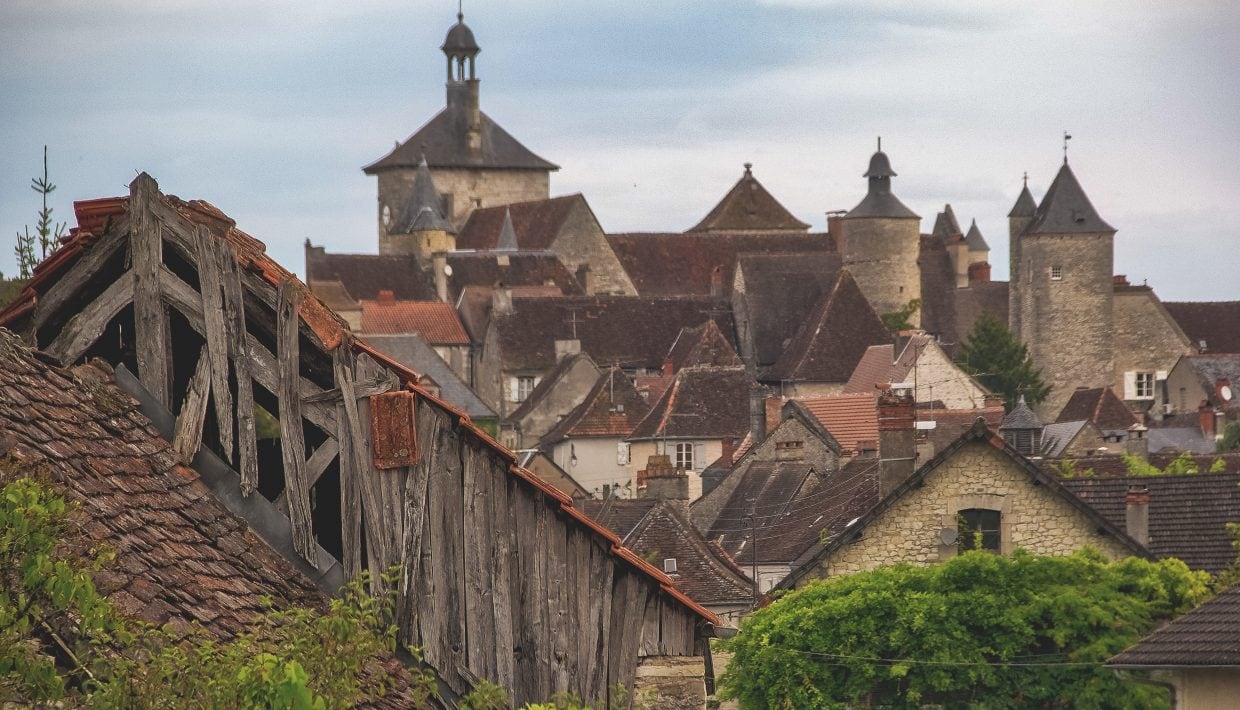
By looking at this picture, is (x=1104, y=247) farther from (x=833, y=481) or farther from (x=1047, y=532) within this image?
(x=1047, y=532)

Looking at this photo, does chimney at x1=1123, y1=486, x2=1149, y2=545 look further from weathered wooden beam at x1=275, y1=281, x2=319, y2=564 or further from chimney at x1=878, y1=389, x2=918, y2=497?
weathered wooden beam at x1=275, y1=281, x2=319, y2=564

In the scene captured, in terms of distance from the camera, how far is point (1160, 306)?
105 meters

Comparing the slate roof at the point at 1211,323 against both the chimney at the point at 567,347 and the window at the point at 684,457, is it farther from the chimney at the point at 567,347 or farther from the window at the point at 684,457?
the window at the point at 684,457

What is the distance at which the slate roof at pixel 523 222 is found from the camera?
119438 millimetres

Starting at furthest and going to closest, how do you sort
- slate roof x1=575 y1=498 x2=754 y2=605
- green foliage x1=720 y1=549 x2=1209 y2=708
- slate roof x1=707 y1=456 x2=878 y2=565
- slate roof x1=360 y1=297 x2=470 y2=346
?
slate roof x1=360 y1=297 x2=470 y2=346
slate roof x1=707 y1=456 x2=878 y2=565
slate roof x1=575 y1=498 x2=754 y2=605
green foliage x1=720 y1=549 x2=1209 y2=708

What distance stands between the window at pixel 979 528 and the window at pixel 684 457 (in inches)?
1545

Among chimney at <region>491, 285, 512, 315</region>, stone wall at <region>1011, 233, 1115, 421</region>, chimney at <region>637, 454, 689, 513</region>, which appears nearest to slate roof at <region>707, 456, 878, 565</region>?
chimney at <region>637, 454, 689, 513</region>

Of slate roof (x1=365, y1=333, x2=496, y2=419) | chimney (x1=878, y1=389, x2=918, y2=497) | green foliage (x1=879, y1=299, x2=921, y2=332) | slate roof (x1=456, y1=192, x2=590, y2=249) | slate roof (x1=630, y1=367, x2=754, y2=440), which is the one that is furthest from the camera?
slate roof (x1=456, y1=192, x2=590, y2=249)

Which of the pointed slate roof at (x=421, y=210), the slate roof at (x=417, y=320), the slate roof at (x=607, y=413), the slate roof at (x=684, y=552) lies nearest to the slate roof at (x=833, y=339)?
the slate roof at (x=607, y=413)

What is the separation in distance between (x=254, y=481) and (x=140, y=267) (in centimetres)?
86

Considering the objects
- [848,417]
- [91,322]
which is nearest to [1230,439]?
[848,417]

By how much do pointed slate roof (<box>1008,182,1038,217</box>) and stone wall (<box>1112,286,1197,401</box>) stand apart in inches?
345

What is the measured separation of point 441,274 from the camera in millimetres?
110000

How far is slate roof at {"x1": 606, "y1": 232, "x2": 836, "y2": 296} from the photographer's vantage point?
383ft
